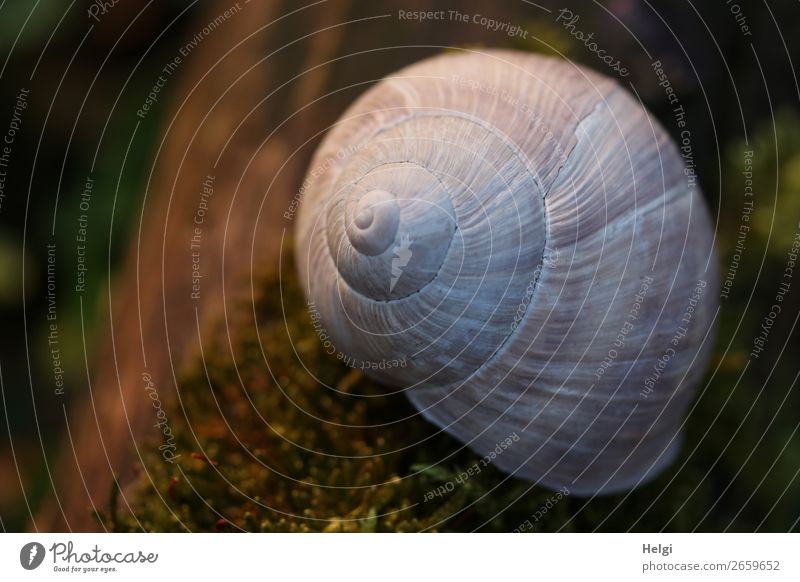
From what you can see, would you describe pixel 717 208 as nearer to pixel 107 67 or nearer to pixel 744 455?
pixel 744 455

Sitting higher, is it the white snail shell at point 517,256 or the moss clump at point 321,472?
the white snail shell at point 517,256

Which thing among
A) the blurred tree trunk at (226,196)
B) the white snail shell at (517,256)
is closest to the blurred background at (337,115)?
the blurred tree trunk at (226,196)

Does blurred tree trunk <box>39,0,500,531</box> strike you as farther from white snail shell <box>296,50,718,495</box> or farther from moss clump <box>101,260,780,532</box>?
white snail shell <box>296,50,718,495</box>

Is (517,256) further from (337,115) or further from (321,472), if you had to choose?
(337,115)

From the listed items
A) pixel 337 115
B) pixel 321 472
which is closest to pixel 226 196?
pixel 337 115

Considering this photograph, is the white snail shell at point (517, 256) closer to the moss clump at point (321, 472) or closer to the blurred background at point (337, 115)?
the moss clump at point (321, 472)

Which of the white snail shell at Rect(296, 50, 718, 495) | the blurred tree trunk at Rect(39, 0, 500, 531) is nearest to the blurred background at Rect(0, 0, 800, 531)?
the blurred tree trunk at Rect(39, 0, 500, 531)
